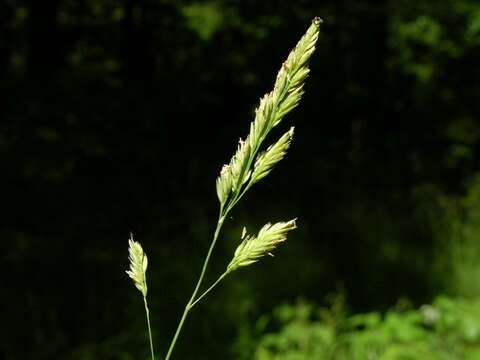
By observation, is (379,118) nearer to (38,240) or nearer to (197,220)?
(197,220)

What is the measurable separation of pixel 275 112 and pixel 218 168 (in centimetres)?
529

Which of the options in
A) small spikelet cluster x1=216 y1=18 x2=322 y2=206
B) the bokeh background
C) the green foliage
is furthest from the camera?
the bokeh background

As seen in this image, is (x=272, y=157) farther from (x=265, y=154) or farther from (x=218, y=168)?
(x=218, y=168)

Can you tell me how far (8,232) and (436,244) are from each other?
3204 mm

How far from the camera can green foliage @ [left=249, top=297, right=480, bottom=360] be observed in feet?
8.86

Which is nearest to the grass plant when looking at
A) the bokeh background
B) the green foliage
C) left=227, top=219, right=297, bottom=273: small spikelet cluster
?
left=227, top=219, right=297, bottom=273: small spikelet cluster

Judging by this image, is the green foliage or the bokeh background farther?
the bokeh background

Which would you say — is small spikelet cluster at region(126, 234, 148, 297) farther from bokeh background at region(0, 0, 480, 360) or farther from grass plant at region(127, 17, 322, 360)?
bokeh background at region(0, 0, 480, 360)

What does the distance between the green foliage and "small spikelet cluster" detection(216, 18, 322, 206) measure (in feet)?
7.39

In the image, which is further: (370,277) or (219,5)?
(219,5)

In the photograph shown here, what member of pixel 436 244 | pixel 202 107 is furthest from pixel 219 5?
pixel 436 244

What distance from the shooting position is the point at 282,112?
1.62 feet

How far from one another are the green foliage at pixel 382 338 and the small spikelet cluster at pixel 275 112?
225 cm

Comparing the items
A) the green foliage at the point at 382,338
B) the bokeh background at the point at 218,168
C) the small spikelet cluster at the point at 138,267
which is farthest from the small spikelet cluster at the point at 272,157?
the bokeh background at the point at 218,168
